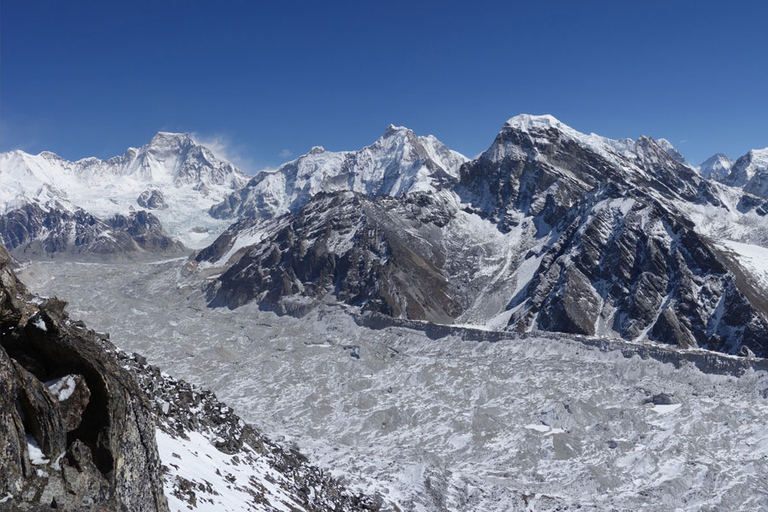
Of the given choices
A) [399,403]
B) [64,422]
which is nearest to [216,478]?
[64,422]

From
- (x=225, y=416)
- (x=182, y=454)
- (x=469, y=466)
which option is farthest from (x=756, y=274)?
(x=182, y=454)

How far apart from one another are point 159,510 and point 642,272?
194 meters

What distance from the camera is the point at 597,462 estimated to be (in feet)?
317

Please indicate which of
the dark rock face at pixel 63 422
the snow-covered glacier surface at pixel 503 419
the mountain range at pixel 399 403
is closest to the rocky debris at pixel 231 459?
the mountain range at pixel 399 403

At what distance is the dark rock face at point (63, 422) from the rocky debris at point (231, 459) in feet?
41.3

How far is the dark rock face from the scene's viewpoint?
2062 centimetres

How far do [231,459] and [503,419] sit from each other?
7113cm

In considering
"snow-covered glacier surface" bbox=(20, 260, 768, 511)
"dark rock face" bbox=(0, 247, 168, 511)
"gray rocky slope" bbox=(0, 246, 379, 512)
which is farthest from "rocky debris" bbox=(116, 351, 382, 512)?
"snow-covered glacier surface" bbox=(20, 260, 768, 511)

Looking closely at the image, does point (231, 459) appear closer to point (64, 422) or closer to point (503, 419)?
point (64, 422)

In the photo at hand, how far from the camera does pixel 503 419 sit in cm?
11481

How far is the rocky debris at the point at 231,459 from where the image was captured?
45031mm

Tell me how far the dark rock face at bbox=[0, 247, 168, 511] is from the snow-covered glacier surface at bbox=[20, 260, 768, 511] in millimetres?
61566

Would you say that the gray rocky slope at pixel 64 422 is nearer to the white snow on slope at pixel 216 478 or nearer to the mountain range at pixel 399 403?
the mountain range at pixel 399 403

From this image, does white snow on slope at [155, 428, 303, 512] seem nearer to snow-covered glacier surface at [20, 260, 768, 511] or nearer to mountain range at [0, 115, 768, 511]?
mountain range at [0, 115, 768, 511]
